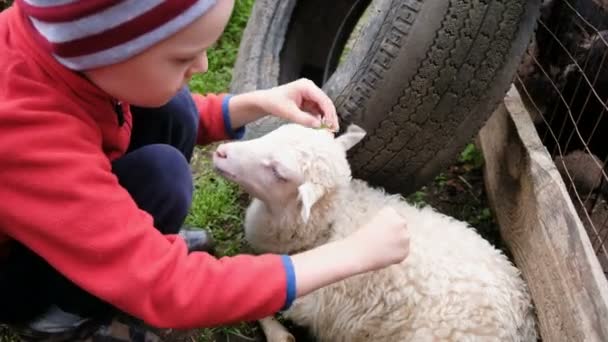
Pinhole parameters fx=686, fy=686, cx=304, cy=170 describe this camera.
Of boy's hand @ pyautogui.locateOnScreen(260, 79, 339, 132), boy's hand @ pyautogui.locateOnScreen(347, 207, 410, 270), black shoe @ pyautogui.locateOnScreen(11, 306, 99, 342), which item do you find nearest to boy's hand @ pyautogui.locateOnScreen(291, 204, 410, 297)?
boy's hand @ pyautogui.locateOnScreen(347, 207, 410, 270)

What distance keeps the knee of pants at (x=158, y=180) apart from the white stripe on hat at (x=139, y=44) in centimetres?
43

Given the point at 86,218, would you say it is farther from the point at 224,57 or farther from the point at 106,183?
the point at 224,57

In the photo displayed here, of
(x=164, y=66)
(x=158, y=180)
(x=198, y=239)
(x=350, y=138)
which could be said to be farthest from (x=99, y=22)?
(x=198, y=239)

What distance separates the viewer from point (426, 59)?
2107 millimetres

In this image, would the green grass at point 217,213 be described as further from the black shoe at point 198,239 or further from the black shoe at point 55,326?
the black shoe at point 55,326

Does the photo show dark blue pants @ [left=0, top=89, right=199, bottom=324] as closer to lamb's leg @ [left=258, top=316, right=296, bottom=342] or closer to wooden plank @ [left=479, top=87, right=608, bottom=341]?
lamb's leg @ [left=258, top=316, right=296, bottom=342]

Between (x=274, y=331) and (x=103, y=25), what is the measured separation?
1.25m

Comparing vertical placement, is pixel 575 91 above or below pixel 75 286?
above

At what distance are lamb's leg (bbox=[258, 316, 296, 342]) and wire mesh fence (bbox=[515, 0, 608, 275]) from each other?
118 centimetres

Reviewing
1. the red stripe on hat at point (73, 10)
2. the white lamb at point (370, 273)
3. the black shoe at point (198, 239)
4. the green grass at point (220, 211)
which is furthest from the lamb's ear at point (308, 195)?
the red stripe on hat at point (73, 10)

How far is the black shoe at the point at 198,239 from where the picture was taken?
2292 mm

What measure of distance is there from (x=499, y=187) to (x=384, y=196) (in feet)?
1.82

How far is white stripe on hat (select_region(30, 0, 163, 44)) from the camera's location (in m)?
1.17

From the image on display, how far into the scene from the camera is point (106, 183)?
1327mm
